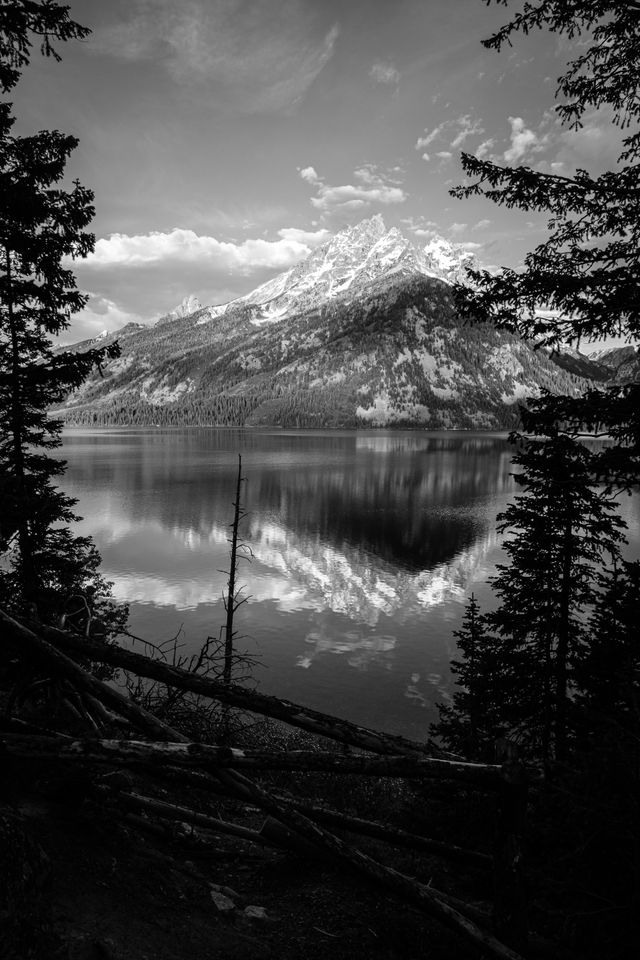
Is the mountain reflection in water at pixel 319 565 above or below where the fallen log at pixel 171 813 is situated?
below

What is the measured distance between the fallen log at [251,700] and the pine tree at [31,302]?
4057mm

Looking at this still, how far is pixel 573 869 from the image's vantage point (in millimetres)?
4160

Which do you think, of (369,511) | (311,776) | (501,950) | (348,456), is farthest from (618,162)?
(348,456)

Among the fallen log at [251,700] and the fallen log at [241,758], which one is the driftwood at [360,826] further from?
the fallen log at [241,758]

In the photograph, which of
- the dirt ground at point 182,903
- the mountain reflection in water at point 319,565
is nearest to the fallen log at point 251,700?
the dirt ground at point 182,903

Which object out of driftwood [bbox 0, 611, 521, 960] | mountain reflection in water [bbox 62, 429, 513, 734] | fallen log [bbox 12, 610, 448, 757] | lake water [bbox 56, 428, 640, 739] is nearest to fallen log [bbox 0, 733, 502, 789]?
driftwood [bbox 0, 611, 521, 960]

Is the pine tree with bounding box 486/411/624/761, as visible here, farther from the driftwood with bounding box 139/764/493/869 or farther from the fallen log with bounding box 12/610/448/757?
the fallen log with bounding box 12/610/448/757

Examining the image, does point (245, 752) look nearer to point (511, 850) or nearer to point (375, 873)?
point (375, 873)

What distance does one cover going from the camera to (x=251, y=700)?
12.5 feet

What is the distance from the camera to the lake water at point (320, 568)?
84.4ft

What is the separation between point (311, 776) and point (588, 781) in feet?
26.4

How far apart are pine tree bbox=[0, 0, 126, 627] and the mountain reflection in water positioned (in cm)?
1411

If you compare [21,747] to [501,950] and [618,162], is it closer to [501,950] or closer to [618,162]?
[501,950]

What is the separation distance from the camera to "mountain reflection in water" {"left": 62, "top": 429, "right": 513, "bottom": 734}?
1038 inches
